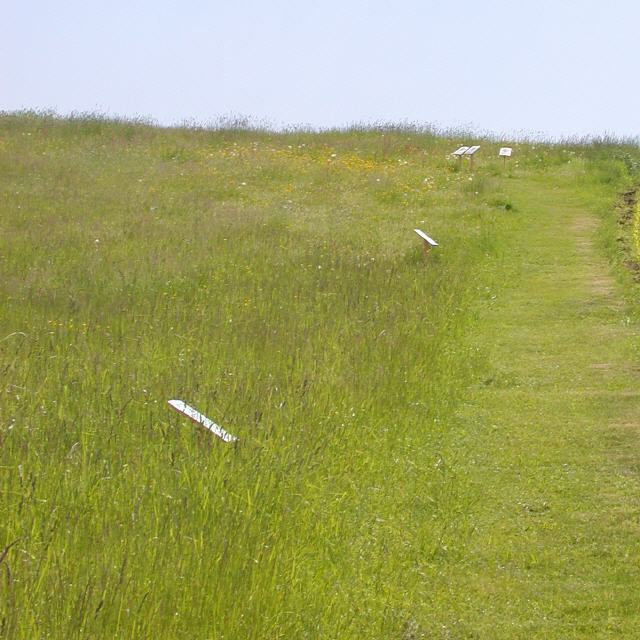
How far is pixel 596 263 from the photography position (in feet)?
44.8

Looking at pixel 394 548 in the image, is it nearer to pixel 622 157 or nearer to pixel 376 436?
pixel 376 436

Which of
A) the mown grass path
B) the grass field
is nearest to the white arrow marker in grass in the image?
the grass field

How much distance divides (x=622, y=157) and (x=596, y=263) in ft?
36.7

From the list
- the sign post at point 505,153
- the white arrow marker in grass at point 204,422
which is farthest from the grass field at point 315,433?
the sign post at point 505,153

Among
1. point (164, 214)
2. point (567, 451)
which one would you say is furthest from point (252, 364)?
point (164, 214)

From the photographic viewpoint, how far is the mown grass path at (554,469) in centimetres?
489

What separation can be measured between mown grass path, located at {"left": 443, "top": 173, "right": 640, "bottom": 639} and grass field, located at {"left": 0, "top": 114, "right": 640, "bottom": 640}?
20 millimetres

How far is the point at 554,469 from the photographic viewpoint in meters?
6.64

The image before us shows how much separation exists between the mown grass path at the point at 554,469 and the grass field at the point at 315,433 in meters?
0.02

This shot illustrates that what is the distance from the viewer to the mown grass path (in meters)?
4.89

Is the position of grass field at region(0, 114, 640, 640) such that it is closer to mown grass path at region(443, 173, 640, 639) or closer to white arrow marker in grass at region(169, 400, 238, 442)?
mown grass path at region(443, 173, 640, 639)

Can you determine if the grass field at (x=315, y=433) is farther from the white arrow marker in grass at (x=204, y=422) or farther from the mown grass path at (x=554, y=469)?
the white arrow marker in grass at (x=204, y=422)

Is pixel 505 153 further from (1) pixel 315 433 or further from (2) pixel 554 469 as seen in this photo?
(1) pixel 315 433

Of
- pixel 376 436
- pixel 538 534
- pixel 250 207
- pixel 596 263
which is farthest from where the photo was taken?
pixel 250 207
